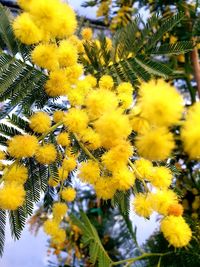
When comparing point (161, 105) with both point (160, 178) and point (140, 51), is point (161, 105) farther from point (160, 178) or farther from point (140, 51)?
point (140, 51)

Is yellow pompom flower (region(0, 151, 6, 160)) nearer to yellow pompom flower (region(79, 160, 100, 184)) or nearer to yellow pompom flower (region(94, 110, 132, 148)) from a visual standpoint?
yellow pompom flower (region(79, 160, 100, 184))

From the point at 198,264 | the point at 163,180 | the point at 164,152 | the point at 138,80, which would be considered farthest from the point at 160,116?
the point at 198,264

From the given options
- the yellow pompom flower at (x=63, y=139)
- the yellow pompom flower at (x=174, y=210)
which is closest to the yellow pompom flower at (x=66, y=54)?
the yellow pompom flower at (x=63, y=139)

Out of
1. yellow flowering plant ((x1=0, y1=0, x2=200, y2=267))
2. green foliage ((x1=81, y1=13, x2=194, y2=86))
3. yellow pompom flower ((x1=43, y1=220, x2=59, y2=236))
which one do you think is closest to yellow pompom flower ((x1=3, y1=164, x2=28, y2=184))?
yellow flowering plant ((x1=0, y1=0, x2=200, y2=267))

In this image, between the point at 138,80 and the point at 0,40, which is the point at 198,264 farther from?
the point at 0,40

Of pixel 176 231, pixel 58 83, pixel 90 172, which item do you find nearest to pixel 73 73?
pixel 58 83

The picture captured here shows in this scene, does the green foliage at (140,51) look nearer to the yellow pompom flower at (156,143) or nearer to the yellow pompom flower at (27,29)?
the yellow pompom flower at (27,29)

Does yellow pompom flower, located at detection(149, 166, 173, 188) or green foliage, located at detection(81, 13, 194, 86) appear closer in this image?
yellow pompom flower, located at detection(149, 166, 173, 188)
